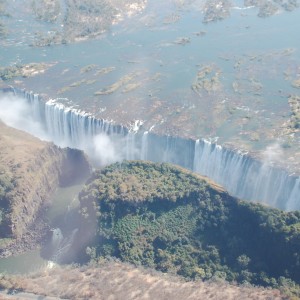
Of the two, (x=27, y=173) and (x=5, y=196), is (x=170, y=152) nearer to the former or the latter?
(x=27, y=173)

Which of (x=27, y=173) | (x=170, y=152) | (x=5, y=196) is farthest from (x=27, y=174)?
(x=170, y=152)

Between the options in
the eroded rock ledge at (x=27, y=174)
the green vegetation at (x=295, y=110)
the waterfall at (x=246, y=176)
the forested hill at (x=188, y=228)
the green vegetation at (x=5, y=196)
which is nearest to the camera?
the forested hill at (x=188, y=228)

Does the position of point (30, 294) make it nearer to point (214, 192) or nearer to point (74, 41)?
point (214, 192)

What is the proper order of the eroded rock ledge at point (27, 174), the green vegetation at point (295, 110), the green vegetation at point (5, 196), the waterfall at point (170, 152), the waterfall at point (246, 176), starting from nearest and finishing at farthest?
1. the green vegetation at point (5, 196)
2. the eroded rock ledge at point (27, 174)
3. the waterfall at point (246, 176)
4. the waterfall at point (170, 152)
5. the green vegetation at point (295, 110)

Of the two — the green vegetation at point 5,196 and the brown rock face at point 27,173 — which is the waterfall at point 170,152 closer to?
the brown rock face at point 27,173

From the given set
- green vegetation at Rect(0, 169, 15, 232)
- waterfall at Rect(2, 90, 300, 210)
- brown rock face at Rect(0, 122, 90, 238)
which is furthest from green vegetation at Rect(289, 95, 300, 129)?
green vegetation at Rect(0, 169, 15, 232)

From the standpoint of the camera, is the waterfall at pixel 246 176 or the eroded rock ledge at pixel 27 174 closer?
the eroded rock ledge at pixel 27 174

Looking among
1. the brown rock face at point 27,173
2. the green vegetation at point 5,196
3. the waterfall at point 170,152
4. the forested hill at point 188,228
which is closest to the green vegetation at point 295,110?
the waterfall at point 170,152
